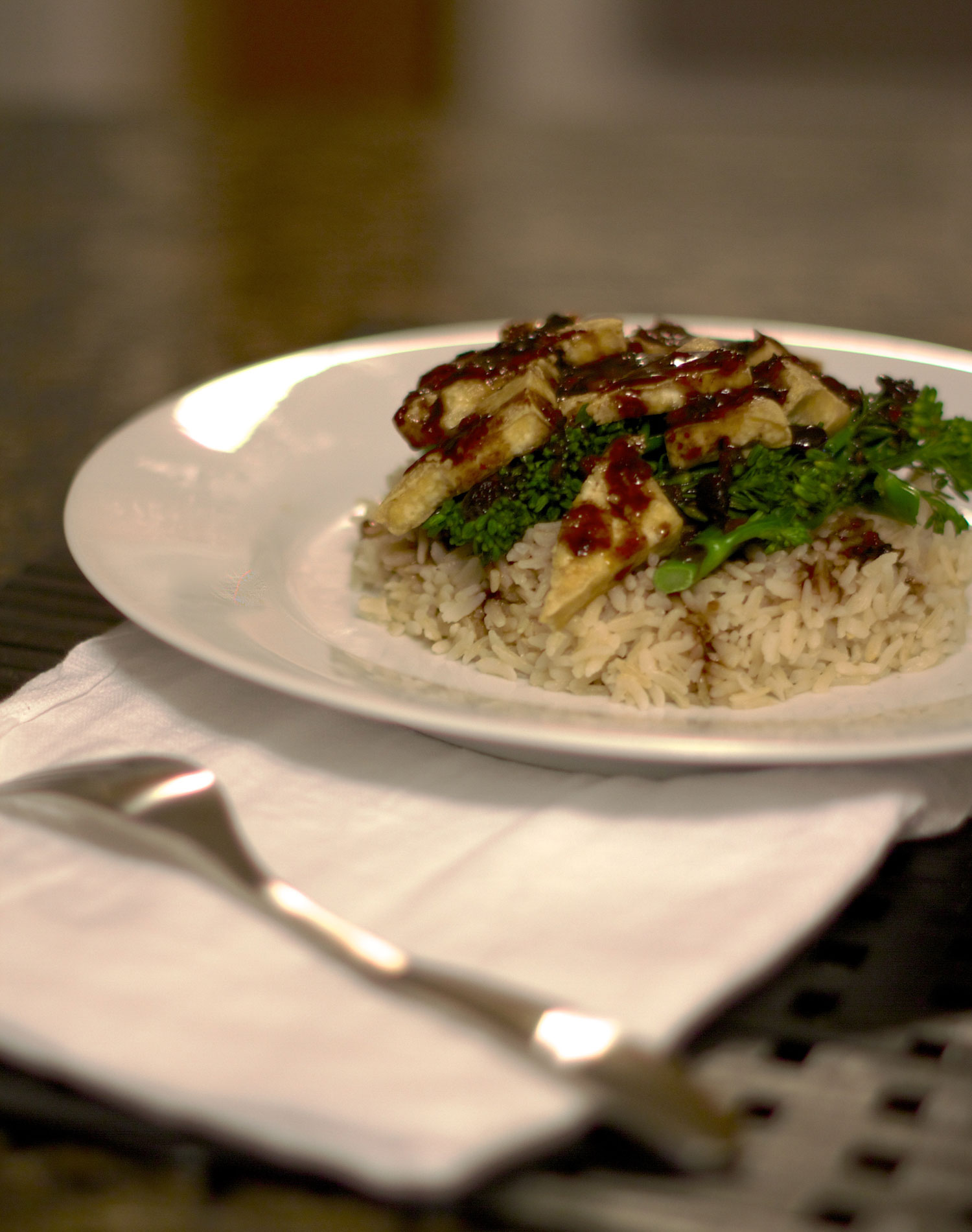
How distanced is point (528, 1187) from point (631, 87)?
14.2 metres

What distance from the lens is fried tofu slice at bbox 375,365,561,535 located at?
259 cm

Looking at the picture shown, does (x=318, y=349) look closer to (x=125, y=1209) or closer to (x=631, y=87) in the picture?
(x=125, y=1209)

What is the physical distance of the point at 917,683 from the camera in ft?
7.95

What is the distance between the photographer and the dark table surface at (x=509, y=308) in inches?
52.7

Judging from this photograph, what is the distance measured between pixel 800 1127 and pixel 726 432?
1.46m

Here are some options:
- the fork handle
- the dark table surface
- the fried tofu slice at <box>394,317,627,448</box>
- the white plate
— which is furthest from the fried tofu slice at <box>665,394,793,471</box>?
the fork handle

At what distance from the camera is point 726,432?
8.25 feet

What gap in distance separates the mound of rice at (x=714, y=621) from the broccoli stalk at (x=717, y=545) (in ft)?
0.11

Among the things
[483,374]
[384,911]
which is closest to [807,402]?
[483,374]

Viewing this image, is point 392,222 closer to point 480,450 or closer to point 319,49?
point 480,450

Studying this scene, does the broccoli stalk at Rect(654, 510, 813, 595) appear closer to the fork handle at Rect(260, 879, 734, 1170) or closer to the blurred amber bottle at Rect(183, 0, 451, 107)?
the fork handle at Rect(260, 879, 734, 1170)

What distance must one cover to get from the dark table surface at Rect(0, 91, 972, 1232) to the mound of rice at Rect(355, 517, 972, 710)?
0.58 meters

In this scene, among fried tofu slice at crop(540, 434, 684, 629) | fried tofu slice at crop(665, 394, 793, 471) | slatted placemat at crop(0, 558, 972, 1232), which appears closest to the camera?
slatted placemat at crop(0, 558, 972, 1232)

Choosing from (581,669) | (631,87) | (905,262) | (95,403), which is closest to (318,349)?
(95,403)
